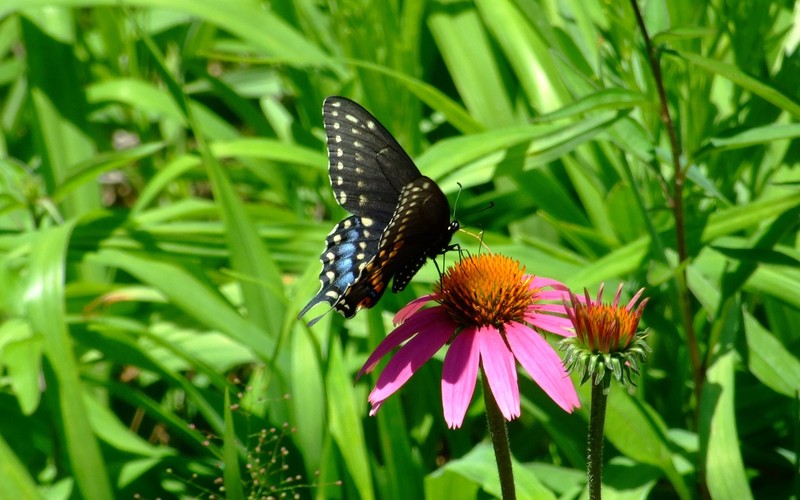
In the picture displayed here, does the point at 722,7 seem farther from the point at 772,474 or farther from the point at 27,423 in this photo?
the point at 27,423

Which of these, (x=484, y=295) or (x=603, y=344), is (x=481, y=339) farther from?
(x=603, y=344)

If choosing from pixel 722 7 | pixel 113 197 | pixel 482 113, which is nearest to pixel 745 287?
pixel 722 7

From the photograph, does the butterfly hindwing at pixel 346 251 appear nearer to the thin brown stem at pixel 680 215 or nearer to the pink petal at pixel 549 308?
the pink petal at pixel 549 308

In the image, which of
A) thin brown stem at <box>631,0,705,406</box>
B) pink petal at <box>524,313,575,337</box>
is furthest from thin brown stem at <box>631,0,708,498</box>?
pink petal at <box>524,313,575,337</box>

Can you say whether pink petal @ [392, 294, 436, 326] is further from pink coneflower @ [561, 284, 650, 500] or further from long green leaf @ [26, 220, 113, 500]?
long green leaf @ [26, 220, 113, 500]

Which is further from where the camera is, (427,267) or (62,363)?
(427,267)

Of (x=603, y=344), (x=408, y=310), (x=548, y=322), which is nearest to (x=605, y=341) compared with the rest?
(x=603, y=344)

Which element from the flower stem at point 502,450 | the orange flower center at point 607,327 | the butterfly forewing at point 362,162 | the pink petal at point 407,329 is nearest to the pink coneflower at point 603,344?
the orange flower center at point 607,327
